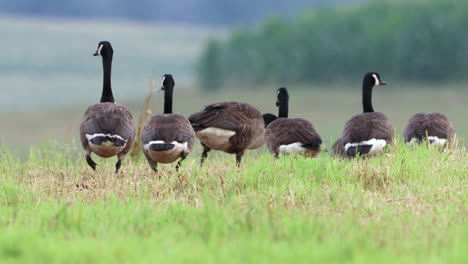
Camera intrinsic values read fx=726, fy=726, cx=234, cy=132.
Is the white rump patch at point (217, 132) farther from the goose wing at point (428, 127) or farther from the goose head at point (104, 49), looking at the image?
the goose wing at point (428, 127)

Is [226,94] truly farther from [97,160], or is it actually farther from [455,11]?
[97,160]

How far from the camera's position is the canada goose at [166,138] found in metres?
10.7

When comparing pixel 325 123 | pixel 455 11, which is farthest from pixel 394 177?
pixel 455 11

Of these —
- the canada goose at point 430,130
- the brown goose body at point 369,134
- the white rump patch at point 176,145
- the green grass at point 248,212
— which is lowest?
the green grass at point 248,212

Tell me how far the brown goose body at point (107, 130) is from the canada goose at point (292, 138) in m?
2.52

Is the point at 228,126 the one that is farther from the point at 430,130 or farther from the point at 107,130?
the point at 430,130

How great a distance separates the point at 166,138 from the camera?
1070 centimetres

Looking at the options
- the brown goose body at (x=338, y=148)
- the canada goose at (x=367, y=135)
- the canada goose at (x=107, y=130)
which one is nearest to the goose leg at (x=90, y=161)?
the canada goose at (x=107, y=130)

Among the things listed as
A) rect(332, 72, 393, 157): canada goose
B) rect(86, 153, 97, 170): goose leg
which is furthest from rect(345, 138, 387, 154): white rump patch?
rect(86, 153, 97, 170): goose leg

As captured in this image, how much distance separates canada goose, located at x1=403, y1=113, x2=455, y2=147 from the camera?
13680 mm

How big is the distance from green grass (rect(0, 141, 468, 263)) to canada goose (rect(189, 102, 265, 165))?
3.53 feet

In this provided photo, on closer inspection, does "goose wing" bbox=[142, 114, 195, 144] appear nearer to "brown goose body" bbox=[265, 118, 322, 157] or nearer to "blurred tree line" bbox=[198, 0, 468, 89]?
"brown goose body" bbox=[265, 118, 322, 157]

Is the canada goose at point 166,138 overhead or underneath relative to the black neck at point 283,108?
underneath

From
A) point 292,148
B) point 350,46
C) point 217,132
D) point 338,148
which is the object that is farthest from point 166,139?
point 350,46
